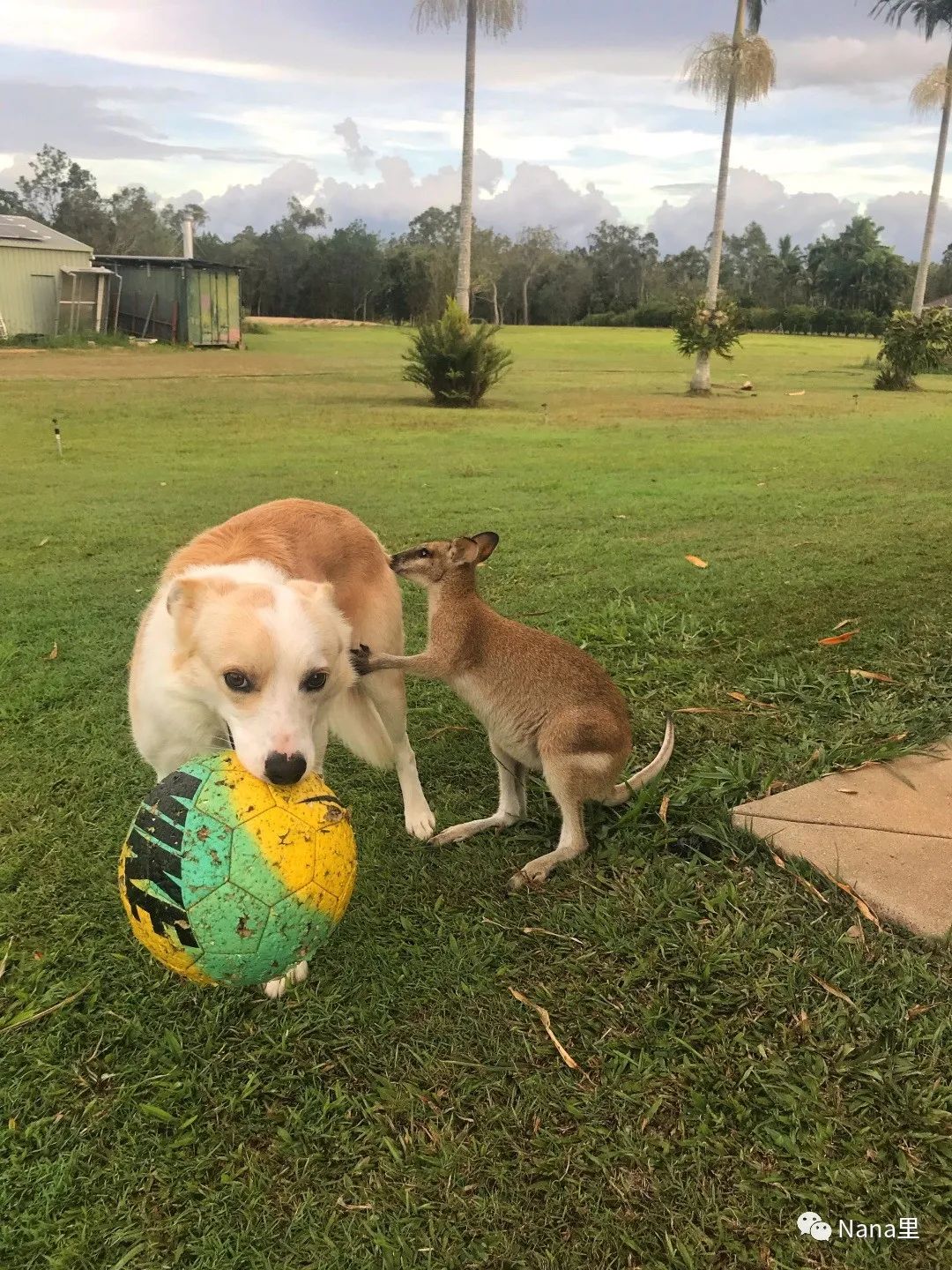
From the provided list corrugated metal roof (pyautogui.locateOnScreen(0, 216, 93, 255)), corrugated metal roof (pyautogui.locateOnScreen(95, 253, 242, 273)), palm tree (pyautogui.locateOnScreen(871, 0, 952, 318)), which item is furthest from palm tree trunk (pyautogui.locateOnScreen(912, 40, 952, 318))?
corrugated metal roof (pyautogui.locateOnScreen(0, 216, 93, 255))

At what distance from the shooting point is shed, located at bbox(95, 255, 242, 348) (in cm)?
3344

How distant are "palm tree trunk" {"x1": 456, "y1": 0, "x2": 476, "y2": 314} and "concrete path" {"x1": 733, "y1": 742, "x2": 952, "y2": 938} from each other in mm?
19442

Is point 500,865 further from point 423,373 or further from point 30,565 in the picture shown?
point 423,373

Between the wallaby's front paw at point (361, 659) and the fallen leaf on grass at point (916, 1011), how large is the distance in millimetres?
2082

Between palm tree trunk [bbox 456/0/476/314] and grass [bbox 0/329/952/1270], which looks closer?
grass [bbox 0/329/952/1270]

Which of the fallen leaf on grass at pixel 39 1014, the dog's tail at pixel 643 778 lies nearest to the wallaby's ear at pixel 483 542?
the dog's tail at pixel 643 778

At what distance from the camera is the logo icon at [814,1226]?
1907 mm

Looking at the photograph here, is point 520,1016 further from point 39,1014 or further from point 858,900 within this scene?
point 39,1014

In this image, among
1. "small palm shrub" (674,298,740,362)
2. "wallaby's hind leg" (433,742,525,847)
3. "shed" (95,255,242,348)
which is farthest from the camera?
"shed" (95,255,242,348)

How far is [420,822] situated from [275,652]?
1341mm

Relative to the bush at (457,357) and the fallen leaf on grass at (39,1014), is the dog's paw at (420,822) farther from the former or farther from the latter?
the bush at (457,357)

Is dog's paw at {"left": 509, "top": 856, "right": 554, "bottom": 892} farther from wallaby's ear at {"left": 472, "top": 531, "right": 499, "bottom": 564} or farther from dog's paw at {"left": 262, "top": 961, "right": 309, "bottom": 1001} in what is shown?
wallaby's ear at {"left": 472, "top": 531, "right": 499, "bottom": 564}

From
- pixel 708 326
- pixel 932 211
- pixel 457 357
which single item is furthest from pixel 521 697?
pixel 932 211

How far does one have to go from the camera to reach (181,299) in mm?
33656
